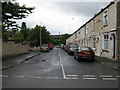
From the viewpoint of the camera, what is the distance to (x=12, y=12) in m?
13.7

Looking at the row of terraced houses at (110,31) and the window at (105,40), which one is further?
the window at (105,40)

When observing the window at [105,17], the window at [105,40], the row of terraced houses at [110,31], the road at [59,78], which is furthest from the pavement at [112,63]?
the window at [105,17]

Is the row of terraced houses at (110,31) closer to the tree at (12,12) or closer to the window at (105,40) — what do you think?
the window at (105,40)

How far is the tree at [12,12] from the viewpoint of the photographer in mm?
13016

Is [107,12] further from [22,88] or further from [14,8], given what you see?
Answer: [22,88]

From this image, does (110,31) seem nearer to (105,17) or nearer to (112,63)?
(105,17)

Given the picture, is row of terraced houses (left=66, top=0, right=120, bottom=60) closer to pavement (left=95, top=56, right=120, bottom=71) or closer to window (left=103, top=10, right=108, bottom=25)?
window (left=103, top=10, right=108, bottom=25)

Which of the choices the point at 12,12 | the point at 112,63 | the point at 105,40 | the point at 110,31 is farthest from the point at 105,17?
the point at 12,12

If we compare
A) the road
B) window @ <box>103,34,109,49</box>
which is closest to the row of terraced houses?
window @ <box>103,34,109,49</box>

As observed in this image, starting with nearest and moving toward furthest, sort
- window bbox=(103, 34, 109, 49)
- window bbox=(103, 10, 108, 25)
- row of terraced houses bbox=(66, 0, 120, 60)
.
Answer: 1. row of terraced houses bbox=(66, 0, 120, 60)
2. window bbox=(103, 34, 109, 49)
3. window bbox=(103, 10, 108, 25)

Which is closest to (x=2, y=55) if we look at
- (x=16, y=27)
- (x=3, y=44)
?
(x=3, y=44)

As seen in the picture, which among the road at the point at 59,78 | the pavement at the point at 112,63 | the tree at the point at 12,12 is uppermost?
the tree at the point at 12,12

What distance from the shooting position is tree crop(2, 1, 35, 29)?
13016mm

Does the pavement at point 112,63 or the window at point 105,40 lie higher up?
the window at point 105,40
